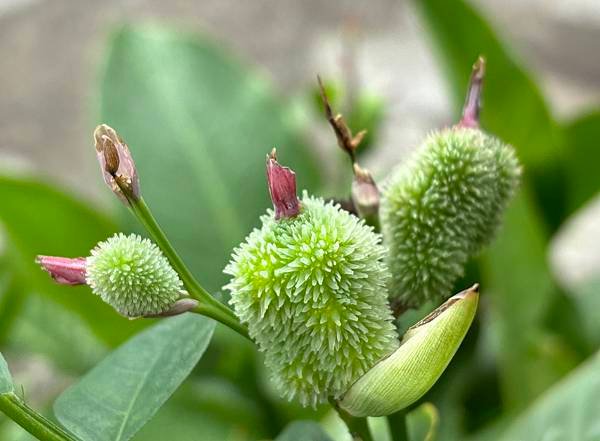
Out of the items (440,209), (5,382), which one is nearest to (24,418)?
(5,382)

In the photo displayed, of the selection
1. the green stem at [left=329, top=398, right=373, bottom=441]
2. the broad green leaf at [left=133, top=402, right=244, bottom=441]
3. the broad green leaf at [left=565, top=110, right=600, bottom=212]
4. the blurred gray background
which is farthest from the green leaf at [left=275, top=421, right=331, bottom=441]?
the blurred gray background

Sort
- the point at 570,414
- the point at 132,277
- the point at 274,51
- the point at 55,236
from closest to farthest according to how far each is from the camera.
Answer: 1. the point at 132,277
2. the point at 570,414
3. the point at 55,236
4. the point at 274,51

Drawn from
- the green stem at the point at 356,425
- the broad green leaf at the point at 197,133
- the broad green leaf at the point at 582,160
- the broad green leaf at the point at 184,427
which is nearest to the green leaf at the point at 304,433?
the green stem at the point at 356,425

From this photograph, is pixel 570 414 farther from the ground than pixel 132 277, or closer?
closer

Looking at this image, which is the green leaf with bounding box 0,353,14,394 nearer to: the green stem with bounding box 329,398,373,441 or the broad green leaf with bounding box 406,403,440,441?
the green stem with bounding box 329,398,373,441

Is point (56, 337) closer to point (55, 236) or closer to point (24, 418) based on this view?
point (55, 236)

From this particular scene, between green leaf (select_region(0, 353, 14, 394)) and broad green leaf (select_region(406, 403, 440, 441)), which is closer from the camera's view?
green leaf (select_region(0, 353, 14, 394))
